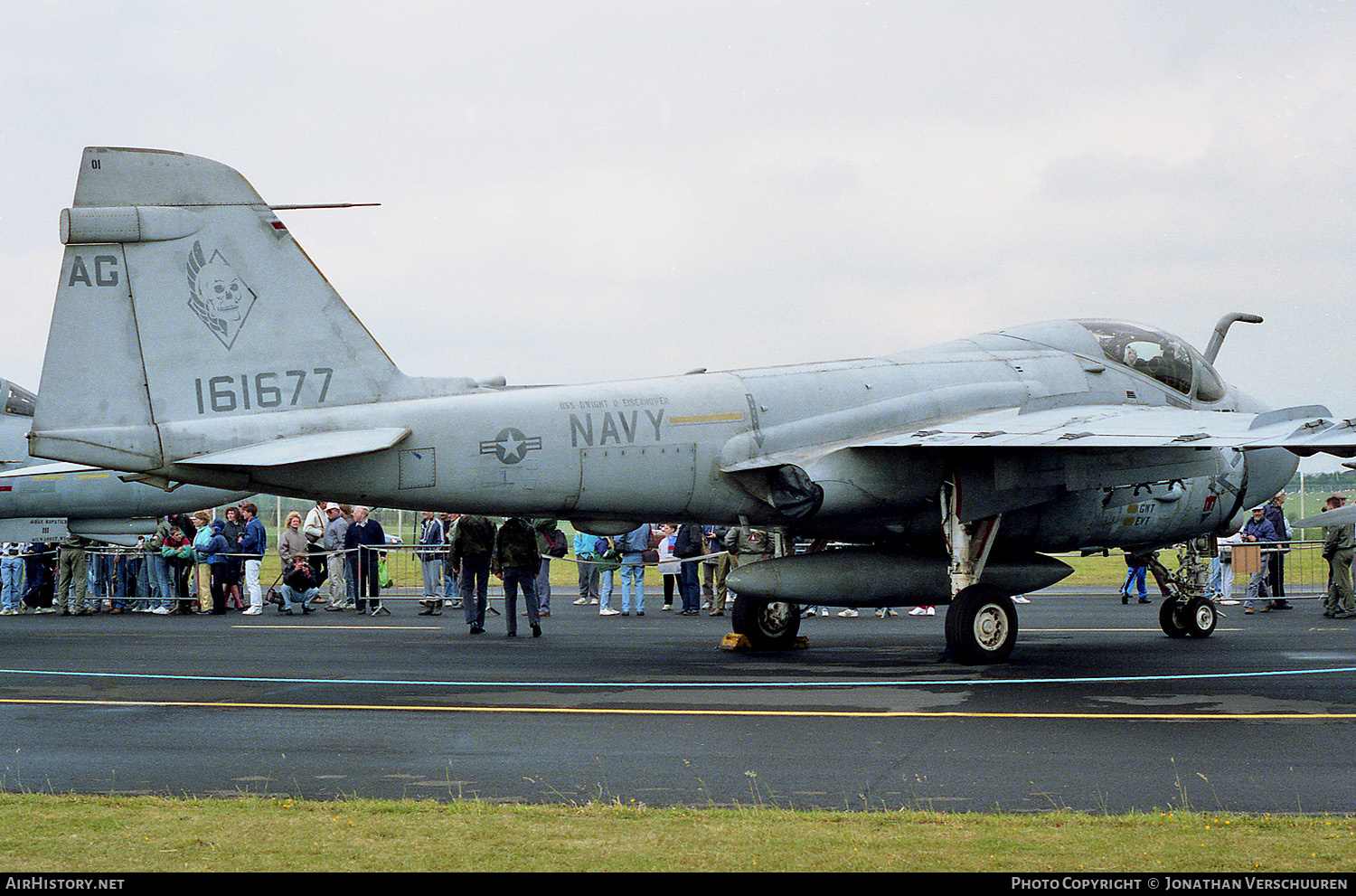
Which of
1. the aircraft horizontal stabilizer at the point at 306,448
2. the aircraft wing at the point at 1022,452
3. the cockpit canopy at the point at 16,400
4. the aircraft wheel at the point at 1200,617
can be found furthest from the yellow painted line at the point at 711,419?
the cockpit canopy at the point at 16,400

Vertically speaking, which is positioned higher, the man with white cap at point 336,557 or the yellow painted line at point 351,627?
the man with white cap at point 336,557

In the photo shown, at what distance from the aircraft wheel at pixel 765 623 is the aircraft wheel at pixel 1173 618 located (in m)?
5.06

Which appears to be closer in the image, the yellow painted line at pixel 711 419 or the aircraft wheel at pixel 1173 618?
the yellow painted line at pixel 711 419

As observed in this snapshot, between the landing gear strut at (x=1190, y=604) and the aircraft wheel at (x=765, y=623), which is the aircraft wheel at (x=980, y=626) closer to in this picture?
the aircraft wheel at (x=765, y=623)

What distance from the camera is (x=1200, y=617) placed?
17.6 m

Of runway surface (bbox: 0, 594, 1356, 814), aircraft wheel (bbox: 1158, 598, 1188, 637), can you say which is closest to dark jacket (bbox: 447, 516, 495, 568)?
runway surface (bbox: 0, 594, 1356, 814)

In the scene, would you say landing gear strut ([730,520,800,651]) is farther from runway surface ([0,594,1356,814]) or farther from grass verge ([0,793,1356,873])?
grass verge ([0,793,1356,873])

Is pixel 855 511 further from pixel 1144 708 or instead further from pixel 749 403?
pixel 1144 708

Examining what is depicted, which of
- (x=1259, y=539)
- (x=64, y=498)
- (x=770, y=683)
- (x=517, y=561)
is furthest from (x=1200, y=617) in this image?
(x=64, y=498)

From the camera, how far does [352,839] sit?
661 cm

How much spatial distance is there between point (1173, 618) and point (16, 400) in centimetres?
1638

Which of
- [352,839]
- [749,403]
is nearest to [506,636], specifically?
[749,403]

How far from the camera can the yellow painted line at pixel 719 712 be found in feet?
35.0

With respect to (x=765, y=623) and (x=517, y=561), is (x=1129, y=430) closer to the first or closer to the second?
(x=765, y=623)
